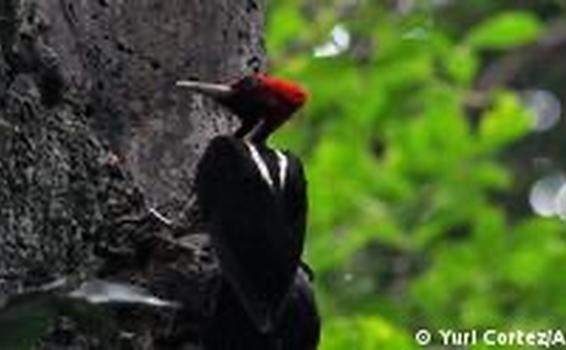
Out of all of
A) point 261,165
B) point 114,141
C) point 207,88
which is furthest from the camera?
point 207,88

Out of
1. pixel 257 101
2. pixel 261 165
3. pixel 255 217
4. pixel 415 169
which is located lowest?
pixel 255 217

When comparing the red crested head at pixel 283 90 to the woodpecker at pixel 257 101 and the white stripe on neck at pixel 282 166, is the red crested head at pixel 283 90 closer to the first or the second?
the woodpecker at pixel 257 101

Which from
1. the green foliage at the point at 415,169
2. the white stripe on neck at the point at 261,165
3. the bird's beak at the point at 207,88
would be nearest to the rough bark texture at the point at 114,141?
the bird's beak at the point at 207,88

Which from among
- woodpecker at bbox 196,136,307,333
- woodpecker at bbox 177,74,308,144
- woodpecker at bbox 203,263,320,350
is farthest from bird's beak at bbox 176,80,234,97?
woodpecker at bbox 203,263,320,350

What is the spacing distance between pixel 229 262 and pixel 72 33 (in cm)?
57

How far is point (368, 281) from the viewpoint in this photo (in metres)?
7.96

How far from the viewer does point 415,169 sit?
7082 millimetres

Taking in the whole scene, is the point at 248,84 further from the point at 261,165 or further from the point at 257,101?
the point at 261,165

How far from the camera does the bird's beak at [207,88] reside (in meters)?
3.65

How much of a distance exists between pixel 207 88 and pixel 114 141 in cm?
24

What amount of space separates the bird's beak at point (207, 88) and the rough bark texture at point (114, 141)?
63 millimetres

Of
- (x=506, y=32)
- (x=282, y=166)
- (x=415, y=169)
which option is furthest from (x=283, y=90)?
(x=506, y=32)

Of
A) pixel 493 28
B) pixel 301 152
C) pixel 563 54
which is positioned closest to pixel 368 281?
pixel 301 152

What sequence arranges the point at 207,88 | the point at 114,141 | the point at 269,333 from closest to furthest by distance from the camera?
1. the point at 269,333
2. the point at 114,141
3. the point at 207,88
